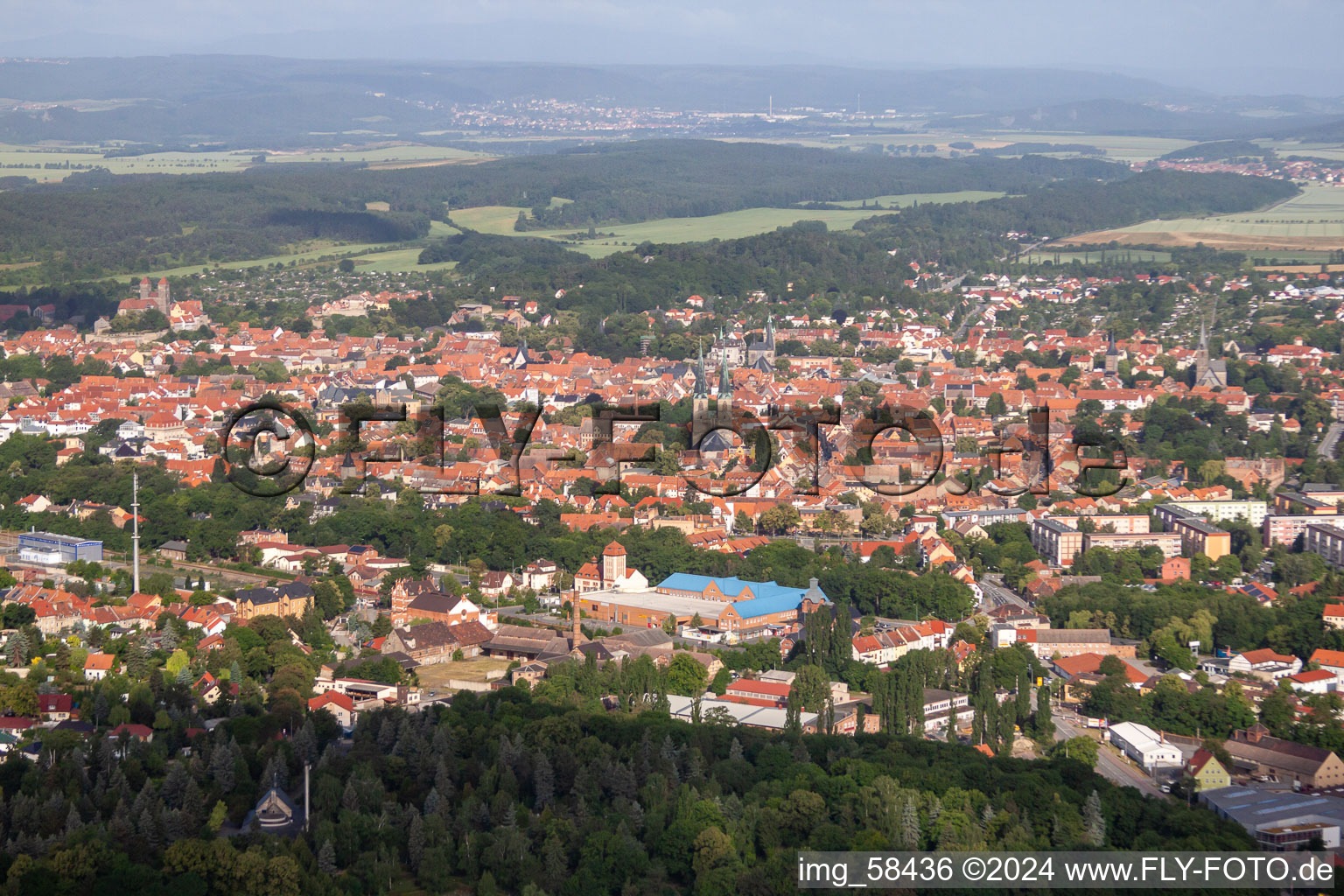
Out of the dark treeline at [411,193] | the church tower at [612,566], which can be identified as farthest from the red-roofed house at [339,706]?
the dark treeline at [411,193]

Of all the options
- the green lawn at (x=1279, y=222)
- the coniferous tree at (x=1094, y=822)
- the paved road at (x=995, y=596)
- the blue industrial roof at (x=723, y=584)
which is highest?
the green lawn at (x=1279, y=222)

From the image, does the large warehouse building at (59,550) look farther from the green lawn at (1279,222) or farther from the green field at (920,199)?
the green field at (920,199)

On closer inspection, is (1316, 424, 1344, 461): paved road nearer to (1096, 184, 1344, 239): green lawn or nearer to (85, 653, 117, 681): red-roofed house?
(85, 653, 117, 681): red-roofed house

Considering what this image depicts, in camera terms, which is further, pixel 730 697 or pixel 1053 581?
pixel 1053 581

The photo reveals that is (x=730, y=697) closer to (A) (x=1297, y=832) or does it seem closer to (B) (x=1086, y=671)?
(B) (x=1086, y=671)

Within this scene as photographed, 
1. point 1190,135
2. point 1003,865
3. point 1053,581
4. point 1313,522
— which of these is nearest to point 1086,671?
point 1053,581

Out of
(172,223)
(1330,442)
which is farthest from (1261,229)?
(172,223)
